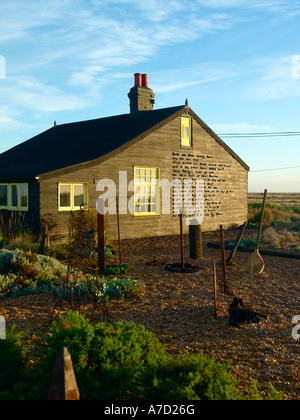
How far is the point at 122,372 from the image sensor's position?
11.5ft

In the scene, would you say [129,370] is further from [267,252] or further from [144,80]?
[144,80]

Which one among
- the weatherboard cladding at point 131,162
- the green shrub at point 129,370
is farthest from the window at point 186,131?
the green shrub at point 129,370

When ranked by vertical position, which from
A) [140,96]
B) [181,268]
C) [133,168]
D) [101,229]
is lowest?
[181,268]

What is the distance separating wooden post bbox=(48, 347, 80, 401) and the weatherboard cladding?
42.1 ft

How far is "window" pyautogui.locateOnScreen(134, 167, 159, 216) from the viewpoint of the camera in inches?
727

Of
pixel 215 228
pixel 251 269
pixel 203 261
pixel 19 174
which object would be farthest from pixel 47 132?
pixel 251 269

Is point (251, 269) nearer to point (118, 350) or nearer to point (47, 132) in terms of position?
point (118, 350)

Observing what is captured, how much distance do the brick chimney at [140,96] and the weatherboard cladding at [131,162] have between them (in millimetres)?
609

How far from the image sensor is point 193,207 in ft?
68.8

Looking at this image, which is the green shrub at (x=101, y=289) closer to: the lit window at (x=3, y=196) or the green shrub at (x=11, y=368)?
the green shrub at (x=11, y=368)

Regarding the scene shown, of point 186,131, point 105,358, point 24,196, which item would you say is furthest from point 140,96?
point 105,358

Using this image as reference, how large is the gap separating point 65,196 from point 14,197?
271cm

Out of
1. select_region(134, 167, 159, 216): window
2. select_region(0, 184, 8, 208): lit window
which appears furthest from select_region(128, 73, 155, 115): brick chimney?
select_region(0, 184, 8, 208): lit window

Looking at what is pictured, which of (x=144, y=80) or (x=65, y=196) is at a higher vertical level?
(x=144, y=80)
